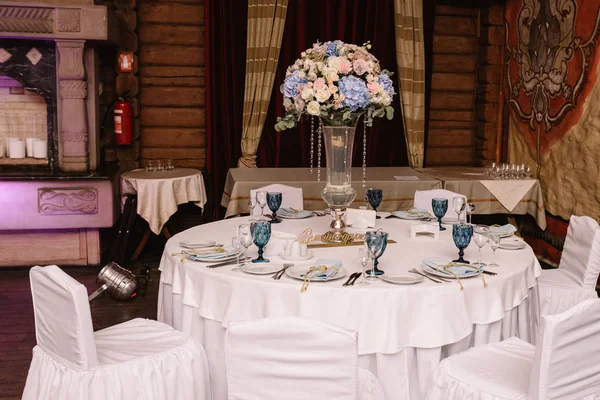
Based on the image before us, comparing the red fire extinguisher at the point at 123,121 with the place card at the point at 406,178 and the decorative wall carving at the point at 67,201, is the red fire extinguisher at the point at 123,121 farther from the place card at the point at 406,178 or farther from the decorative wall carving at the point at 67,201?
the place card at the point at 406,178

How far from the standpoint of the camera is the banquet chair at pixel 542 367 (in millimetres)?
1875

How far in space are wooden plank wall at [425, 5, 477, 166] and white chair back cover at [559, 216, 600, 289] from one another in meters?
3.48

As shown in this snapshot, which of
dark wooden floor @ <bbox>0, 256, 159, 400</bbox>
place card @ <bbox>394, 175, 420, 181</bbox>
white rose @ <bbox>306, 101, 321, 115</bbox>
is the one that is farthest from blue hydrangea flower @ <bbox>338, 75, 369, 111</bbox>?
place card @ <bbox>394, 175, 420, 181</bbox>

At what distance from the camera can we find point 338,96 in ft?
9.11

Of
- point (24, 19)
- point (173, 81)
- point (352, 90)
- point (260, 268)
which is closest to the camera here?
point (260, 268)

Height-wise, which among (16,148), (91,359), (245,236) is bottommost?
(91,359)

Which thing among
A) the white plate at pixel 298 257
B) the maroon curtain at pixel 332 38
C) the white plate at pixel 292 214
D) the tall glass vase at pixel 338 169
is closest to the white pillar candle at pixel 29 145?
the maroon curtain at pixel 332 38

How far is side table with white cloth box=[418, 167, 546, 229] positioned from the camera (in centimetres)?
517

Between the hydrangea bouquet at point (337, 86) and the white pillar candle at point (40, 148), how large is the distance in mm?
3268

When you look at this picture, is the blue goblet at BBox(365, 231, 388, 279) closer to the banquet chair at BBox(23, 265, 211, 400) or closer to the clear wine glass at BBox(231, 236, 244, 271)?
the clear wine glass at BBox(231, 236, 244, 271)

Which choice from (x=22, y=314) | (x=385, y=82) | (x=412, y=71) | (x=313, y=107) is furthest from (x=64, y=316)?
(x=412, y=71)

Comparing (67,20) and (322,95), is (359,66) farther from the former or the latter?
(67,20)

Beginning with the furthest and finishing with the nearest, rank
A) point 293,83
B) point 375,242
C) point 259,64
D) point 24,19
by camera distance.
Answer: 1. point 259,64
2. point 24,19
3. point 293,83
4. point 375,242

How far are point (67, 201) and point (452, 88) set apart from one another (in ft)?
13.0
